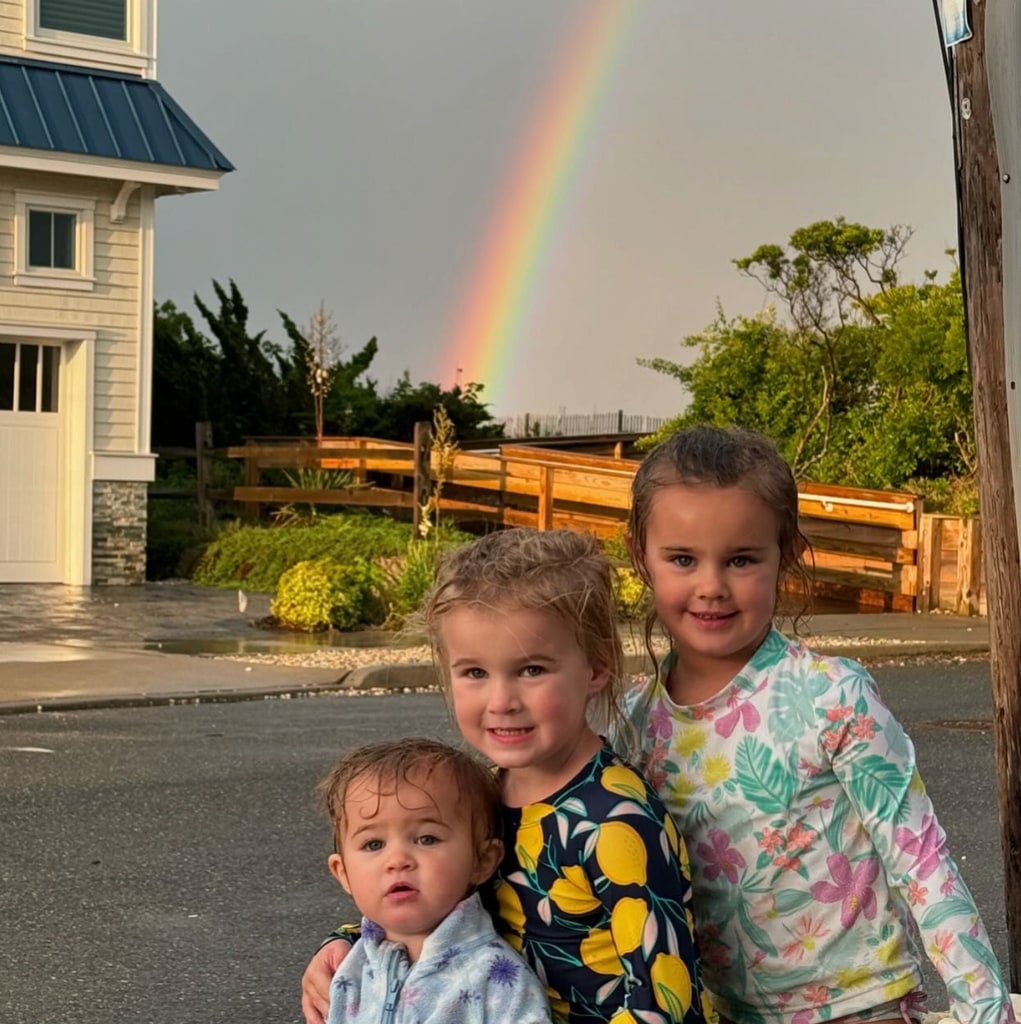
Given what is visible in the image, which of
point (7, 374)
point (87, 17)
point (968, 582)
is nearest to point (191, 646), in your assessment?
point (7, 374)

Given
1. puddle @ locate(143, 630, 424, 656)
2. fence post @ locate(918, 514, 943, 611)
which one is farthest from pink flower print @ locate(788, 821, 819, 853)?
fence post @ locate(918, 514, 943, 611)

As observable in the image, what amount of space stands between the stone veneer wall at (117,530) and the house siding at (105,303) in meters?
0.47

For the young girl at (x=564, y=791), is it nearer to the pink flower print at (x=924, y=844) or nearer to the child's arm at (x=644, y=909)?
the child's arm at (x=644, y=909)

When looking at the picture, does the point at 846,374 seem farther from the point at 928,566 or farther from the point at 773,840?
the point at 773,840

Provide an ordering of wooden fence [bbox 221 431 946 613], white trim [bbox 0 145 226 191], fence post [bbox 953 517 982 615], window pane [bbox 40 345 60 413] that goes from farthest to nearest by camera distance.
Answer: window pane [bbox 40 345 60 413]
white trim [bbox 0 145 226 191]
wooden fence [bbox 221 431 946 613]
fence post [bbox 953 517 982 615]

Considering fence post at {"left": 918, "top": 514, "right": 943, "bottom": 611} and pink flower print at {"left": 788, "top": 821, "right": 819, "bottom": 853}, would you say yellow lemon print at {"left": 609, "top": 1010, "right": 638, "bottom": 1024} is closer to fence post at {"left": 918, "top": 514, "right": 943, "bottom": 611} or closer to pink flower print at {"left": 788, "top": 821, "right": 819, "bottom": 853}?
pink flower print at {"left": 788, "top": 821, "right": 819, "bottom": 853}

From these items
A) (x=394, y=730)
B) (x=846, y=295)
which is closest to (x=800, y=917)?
(x=394, y=730)

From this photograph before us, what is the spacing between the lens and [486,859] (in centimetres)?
245

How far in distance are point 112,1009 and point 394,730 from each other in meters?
5.12

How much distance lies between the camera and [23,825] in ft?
23.2

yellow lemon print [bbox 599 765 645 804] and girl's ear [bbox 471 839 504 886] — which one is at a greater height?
yellow lemon print [bbox 599 765 645 804]

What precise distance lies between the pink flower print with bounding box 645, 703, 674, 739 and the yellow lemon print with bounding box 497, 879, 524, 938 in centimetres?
34

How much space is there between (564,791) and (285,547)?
17875 millimetres

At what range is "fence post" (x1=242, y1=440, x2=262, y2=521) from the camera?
75.6ft
